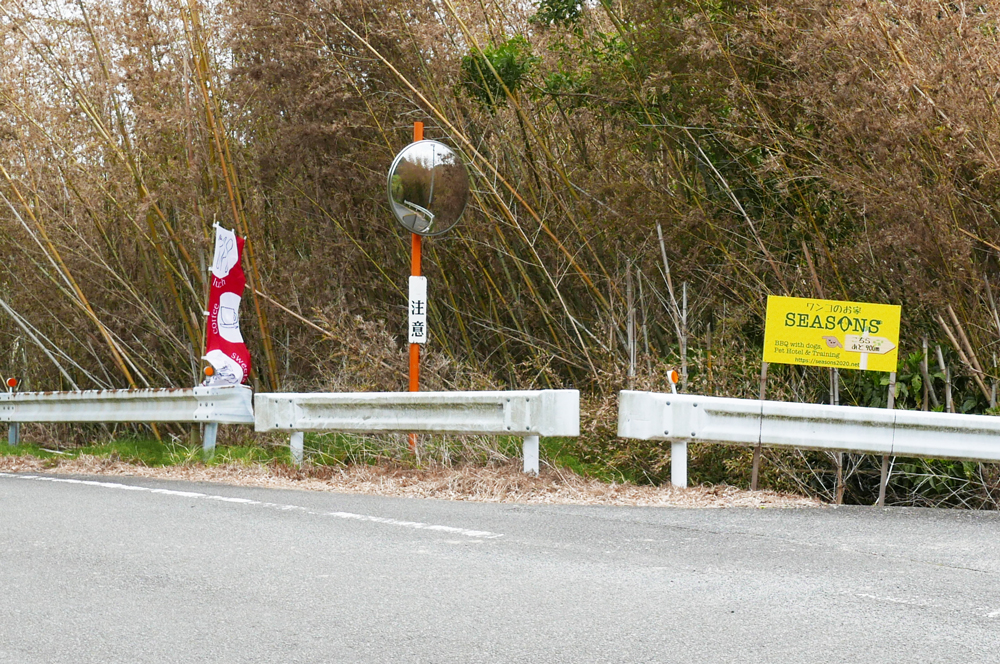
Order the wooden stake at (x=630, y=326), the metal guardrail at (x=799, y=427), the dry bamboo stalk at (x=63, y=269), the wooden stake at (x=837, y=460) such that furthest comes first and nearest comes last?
the dry bamboo stalk at (x=63, y=269), the wooden stake at (x=630, y=326), the wooden stake at (x=837, y=460), the metal guardrail at (x=799, y=427)

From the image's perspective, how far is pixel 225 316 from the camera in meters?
10.3

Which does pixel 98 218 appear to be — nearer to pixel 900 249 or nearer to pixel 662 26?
pixel 662 26

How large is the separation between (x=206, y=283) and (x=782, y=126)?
6291 millimetres

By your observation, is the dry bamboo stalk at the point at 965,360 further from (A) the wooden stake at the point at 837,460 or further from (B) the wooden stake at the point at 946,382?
(A) the wooden stake at the point at 837,460

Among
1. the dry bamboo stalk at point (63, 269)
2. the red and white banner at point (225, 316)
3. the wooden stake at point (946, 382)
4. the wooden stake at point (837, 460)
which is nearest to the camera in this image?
the wooden stake at point (837, 460)

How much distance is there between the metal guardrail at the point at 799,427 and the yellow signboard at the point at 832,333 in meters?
0.45

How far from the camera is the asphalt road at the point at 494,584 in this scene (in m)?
3.94

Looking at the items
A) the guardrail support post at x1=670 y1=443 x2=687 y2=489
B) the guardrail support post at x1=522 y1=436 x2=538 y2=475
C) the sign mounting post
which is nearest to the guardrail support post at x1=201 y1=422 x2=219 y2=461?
the sign mounting post

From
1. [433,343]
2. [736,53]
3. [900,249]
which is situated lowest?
[433,343]

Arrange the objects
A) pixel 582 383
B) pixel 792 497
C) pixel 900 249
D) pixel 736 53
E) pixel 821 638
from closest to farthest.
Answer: pixel 821 638 → pixel 792 497 → pixel 900 249 → pixel 736 53 → pixel 582 383

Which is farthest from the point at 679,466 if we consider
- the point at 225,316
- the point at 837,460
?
the point at 225,316

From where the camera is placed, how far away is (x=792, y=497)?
7.32 m

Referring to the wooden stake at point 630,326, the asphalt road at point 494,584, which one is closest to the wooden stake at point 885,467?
the asphalt road at point 494,584

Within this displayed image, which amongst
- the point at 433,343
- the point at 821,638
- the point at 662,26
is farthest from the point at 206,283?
the point at 821,638
